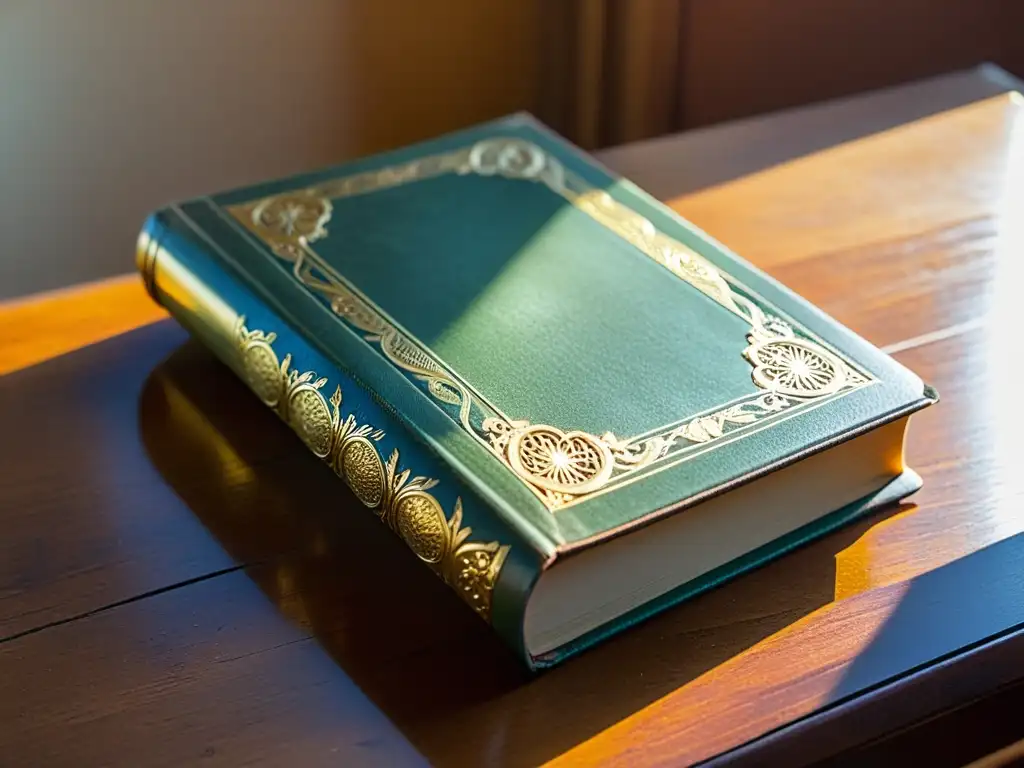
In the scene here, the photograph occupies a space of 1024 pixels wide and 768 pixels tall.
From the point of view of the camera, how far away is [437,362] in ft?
1.81

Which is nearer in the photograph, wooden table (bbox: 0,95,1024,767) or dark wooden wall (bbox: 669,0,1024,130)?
wooden table (bbox: 0,95,1024,767)

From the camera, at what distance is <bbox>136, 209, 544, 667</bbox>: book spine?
46cm

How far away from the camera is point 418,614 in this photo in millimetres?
512

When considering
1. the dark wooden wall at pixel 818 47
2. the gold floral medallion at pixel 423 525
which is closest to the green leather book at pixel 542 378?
the gold floral medallion at pixel 423 525

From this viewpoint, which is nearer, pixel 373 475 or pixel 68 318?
pixel 373 475

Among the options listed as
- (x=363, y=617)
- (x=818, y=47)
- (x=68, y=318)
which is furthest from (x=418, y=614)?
(x=818, y=47)

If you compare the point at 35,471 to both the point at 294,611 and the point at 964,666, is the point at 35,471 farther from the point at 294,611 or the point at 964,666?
the point at 964,666

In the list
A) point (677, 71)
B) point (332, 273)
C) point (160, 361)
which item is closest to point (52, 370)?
point (160, 361)

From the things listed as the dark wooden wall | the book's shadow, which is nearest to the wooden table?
the book's shadow

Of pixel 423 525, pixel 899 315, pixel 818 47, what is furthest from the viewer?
pixel 818 47

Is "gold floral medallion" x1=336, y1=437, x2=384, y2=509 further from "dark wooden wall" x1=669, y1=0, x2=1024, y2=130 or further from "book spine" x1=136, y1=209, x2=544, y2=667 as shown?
"dark wooden wall" x1=669, y1=0, x2=1024, y2=130

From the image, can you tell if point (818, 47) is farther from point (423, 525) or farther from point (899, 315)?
point (423, 525)

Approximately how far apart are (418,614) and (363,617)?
0.08 ft

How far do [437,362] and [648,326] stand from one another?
0.11 meters
